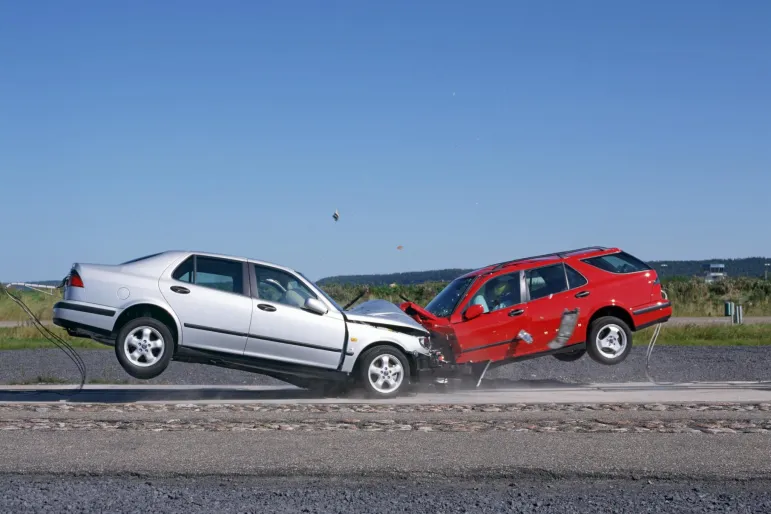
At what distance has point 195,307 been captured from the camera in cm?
1169

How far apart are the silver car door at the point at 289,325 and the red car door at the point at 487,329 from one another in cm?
211

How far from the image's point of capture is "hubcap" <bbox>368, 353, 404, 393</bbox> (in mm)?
12516

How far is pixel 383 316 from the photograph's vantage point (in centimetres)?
1285

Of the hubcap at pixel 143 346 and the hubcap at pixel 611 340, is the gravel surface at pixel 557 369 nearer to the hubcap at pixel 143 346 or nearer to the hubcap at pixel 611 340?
the hubcap at pixel 611 340

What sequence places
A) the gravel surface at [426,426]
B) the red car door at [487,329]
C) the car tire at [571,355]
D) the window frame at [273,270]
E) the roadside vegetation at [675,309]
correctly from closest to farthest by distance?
the gravel surface at [426,426], the window frame at [273,270], the red car door at [487,329], the car tire at [571,355], the roadside vegetation at [675,309]

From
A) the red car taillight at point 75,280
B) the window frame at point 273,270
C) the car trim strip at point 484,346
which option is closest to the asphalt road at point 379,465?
the red car taillight at point 75,280

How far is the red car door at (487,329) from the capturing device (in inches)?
540

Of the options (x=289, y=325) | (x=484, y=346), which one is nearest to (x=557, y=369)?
(x=484, y=346)

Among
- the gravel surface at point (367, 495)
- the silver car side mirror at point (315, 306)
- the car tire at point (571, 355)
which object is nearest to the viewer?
the gravel surface at point (367, 495)

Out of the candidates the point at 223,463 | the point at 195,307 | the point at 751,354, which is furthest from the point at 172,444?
the point at 751,354

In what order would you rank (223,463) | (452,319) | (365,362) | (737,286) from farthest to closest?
(737,286), (452,319), (365,362), (223,463)

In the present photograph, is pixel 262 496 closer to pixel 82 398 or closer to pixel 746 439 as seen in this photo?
pixel 746 439

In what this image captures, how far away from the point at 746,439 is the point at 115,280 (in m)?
7.10

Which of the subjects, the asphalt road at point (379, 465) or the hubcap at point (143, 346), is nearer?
the asphalt road at point (379, 465)
